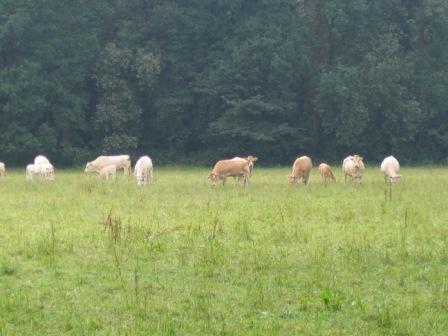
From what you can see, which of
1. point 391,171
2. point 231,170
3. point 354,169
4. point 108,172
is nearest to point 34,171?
point 108,172

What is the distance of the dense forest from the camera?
40.2 meters

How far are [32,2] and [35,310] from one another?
33.1 meters

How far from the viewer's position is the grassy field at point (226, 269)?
27.1 ft

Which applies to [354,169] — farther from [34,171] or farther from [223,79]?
[223,79]

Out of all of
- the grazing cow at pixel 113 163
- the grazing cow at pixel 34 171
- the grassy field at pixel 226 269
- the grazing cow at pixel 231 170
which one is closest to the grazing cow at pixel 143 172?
the grazing cow at pixel 231 170

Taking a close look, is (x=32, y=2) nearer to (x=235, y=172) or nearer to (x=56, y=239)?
(x=235, y=172)

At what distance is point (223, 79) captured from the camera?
41.9 meters

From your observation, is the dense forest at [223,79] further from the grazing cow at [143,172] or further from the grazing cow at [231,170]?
the grazing cow at [231,170]

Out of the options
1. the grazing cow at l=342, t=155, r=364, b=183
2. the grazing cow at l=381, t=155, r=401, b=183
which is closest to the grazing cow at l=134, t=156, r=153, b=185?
the grazing cow at l=342, t=155, r=364, b=183

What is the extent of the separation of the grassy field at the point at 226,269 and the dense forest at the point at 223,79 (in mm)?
23355

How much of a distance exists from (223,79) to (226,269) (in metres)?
32.1

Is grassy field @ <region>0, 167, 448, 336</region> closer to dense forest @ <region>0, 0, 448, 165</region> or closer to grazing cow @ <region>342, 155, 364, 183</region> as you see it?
grazing cow @ <region>342, 155, 364, 183</region>

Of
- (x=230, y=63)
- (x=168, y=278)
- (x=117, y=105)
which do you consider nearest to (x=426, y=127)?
(x=230, y=63)

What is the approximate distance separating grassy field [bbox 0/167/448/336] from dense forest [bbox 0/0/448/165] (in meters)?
23.4
